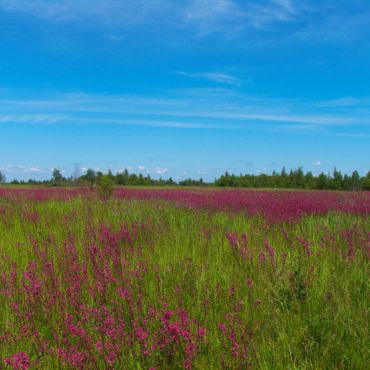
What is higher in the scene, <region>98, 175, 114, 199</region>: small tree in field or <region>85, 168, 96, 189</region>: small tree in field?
<region>85, 168, 96, 189</region>: small tree in field

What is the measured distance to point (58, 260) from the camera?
14.6 feet

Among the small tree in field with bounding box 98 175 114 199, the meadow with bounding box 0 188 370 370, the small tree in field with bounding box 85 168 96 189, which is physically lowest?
the meadow with bounding box 0 188 370 370

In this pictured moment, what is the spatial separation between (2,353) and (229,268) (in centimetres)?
237

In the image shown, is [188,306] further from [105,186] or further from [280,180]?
[280,180]

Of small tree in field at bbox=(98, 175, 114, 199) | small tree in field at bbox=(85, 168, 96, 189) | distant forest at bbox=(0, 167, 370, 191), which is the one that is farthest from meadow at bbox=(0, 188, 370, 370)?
distant forest at bbox=(0, 167, 370, 191)

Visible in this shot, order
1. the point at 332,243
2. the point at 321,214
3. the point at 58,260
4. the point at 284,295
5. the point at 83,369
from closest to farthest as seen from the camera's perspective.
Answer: the point at 83,369, the point at 284,295, the point at 58,260, the point at 332,243, the point at 321,214

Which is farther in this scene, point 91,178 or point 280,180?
point 280,180

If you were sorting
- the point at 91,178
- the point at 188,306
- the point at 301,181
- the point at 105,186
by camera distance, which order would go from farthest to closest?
the point at 301,181, the point at 91,178, the point at 105,186, the point at 188,306

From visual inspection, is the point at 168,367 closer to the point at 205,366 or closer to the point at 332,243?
the point at 205,366

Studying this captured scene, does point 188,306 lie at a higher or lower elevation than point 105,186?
lower

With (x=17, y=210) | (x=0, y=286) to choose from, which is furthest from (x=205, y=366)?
(x=17, y=210)

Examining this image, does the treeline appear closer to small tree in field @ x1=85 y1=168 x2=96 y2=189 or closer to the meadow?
small tree in field @ x1=85 y1=168 x2=96 y2=189

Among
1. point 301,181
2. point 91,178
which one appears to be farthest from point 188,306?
point 301,181

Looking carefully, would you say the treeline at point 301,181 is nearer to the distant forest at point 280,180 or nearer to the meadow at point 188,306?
the distant forest at point 280,180
